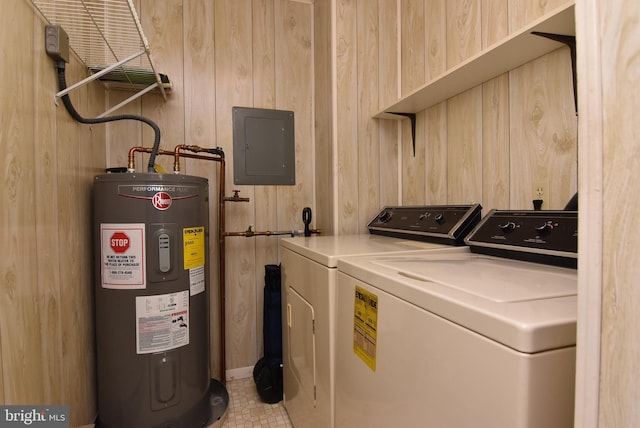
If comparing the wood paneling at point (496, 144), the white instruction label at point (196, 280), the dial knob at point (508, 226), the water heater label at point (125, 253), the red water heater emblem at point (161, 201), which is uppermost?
the wood paneling at point (496, 144)

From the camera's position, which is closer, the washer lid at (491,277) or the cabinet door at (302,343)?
the washer lid at (491,277)

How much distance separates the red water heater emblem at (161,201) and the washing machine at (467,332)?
0.85 m

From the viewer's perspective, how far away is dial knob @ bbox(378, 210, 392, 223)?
1.86 meters

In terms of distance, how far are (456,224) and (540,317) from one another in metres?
0.88

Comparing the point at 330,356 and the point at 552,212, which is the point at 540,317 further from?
the point at 330,356

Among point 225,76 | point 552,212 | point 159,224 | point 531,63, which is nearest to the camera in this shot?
point 552,212

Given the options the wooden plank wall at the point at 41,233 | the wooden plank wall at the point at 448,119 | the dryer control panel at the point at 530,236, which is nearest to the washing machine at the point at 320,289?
the dryer control panel at the point at 530,236

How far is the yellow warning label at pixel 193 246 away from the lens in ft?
4.88

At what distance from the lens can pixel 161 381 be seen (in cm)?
143

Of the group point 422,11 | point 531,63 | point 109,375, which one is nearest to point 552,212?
point 531,63

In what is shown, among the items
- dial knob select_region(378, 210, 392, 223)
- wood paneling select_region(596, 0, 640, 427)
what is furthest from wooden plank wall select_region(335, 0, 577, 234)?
wood paneling select_region(596, 0, 640, 427)

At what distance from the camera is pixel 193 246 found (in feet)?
5.00

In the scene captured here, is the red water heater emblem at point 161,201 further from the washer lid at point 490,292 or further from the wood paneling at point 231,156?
the washer lid at point 490,292

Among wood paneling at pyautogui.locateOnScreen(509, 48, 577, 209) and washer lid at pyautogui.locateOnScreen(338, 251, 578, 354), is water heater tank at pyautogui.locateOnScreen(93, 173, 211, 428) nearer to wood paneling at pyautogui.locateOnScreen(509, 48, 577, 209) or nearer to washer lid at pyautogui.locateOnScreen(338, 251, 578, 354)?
washer lid at pyautogui.locateOnScreen(338, 251, 578, 354)
